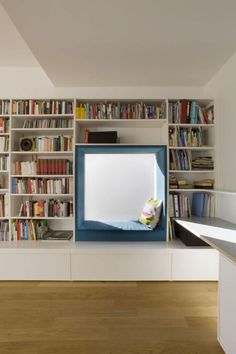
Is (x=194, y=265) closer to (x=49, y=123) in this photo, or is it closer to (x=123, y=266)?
(x=123, y=266)

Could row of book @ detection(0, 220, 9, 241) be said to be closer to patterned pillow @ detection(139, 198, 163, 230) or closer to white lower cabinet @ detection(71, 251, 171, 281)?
white lower cabinet @ detection(71, 251, 171, 281)

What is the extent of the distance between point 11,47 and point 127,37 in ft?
5.00

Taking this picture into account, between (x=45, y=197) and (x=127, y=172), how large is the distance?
1256 millimetres

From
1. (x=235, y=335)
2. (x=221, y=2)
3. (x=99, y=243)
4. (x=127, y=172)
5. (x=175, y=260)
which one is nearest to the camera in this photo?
(x=235, y=335)

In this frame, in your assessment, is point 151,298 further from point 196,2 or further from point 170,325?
point 196,2

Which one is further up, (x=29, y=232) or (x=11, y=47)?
(x=11, y=47)

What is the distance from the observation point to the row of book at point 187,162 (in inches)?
130

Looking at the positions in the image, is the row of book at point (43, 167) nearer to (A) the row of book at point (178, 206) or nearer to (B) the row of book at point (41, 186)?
(B) the row of book at point (41, 186)

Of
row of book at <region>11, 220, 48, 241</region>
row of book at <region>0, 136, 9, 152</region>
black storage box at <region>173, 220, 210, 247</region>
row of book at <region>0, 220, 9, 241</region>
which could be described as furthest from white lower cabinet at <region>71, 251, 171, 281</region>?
row of book at <region>0, 136, 9, 152</region>

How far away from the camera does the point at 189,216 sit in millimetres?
3312

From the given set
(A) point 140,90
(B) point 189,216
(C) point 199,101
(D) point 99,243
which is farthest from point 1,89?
(B) point 189,216

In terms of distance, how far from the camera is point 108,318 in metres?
2.24

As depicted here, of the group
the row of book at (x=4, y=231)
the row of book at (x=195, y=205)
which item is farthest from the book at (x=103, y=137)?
the row of book at (x=4, y=231)

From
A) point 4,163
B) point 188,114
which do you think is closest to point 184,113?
point 188,114
